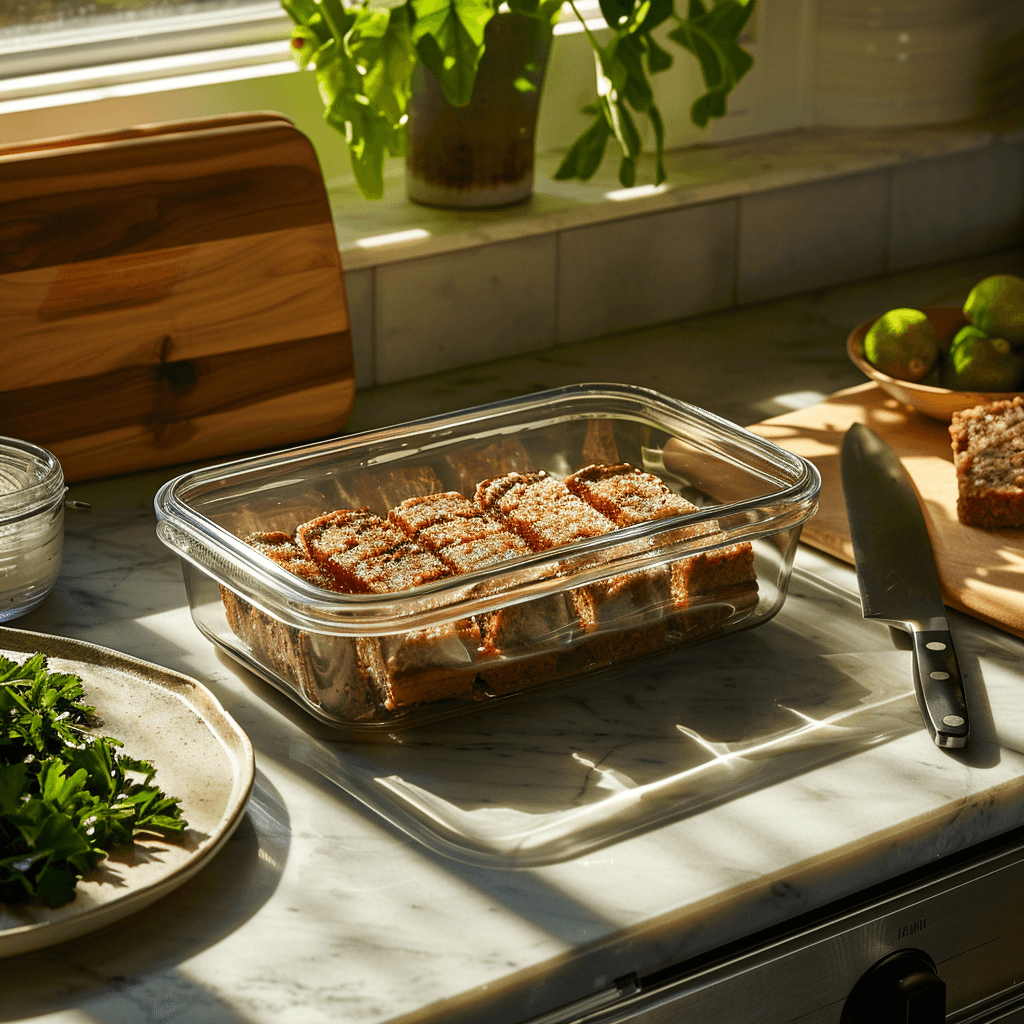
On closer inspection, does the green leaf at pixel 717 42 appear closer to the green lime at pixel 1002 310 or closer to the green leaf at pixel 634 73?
the green leaf at pixel 634 73

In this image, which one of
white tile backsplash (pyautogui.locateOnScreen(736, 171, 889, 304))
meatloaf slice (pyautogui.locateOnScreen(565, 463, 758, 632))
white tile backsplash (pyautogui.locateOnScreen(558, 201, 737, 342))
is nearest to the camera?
meatloaf slice (pyautogui.locateOnScreen(565, 463, 758, 632))

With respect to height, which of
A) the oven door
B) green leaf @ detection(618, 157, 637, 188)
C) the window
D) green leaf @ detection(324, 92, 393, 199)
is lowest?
the oven door

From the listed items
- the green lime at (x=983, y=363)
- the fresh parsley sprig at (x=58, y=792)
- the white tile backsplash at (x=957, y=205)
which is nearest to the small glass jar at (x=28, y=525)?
the fresh parsley sprig at (x=58, y=792)

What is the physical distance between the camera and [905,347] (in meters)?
1.19

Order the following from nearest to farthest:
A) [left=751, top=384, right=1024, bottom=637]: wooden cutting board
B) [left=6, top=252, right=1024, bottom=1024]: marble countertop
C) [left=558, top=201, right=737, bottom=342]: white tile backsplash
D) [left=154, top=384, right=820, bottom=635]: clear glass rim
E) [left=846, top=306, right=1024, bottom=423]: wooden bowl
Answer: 1. [left=6, top=252, right=1024, bottom=1024]: marble countertop
2. [left=154, top=384, right=820, bottom=635]: clear glass rim
3. [left=751, top=384, right=1024, bottom=637]: wooden cutting board
4. [left=846, top=306, right=1024, bottom=423]: wooden bowl
5. [left=558, top=201, right=737, bottom=342]: white tile backsplash

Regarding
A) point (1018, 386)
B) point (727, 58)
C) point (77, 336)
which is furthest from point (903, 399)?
point (77, 336)

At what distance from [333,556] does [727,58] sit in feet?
2.67

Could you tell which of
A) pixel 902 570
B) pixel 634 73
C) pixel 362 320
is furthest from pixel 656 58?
pixel 902 570

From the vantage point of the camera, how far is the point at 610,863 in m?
0.64

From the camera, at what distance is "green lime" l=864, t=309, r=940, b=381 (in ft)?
3.90

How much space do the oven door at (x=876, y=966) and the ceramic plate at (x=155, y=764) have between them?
0.59 ft

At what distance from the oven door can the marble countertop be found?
3 centimetres

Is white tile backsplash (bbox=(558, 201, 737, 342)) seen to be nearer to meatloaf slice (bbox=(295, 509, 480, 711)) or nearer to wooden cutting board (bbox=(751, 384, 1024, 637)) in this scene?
wooden cutting board (bbox=(751, 384, 1024, 637))

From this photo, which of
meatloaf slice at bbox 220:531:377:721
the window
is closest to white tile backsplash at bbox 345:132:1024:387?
the window
